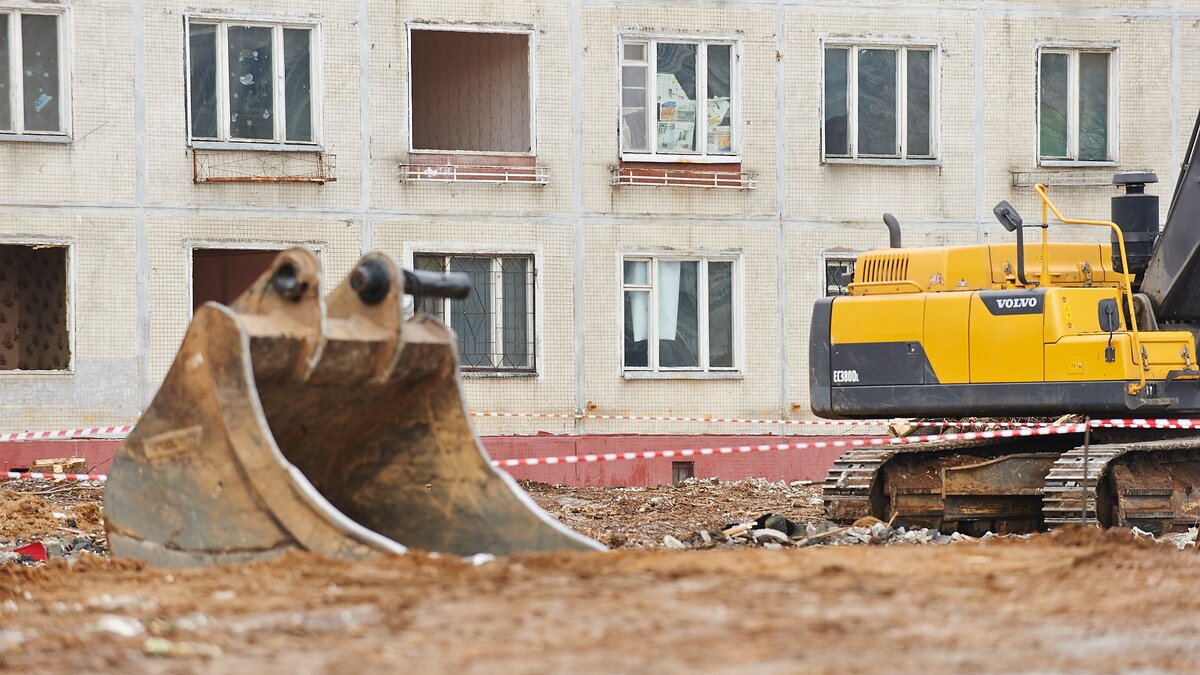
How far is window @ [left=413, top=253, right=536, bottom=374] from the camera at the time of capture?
2070 cm

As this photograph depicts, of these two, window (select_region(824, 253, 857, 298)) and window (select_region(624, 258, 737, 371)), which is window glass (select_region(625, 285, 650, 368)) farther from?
window (select_region(824, 253, 857, 298))

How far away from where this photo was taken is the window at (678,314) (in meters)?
21.1

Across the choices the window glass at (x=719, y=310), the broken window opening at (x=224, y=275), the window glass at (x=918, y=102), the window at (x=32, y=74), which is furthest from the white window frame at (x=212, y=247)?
the window glass at (x=918, y=102)

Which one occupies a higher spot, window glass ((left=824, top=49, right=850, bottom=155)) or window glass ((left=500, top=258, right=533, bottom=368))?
window glass ((left=824, top=49, right=850, bottom=155))

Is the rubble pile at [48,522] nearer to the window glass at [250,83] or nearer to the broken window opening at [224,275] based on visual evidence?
the window glass at [250,83]

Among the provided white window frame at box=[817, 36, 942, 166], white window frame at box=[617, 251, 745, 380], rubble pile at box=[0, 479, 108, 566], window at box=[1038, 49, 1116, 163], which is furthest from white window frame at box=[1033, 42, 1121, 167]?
rubble pile at box=[0, 479, 108, 566]

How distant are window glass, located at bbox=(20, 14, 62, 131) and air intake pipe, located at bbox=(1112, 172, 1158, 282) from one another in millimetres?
11082

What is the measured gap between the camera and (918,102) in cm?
2169

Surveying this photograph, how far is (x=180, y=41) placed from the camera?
64.5 feet

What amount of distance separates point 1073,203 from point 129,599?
16.6 metres

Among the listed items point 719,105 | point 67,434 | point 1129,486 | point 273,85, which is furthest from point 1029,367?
point 67,434

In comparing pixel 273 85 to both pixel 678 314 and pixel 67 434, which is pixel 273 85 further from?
pixel 678 314

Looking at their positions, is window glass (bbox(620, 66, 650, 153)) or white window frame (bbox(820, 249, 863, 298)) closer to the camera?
window glass (bbox(620, 66, 650, 153))

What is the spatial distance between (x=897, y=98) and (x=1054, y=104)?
6.54ft
